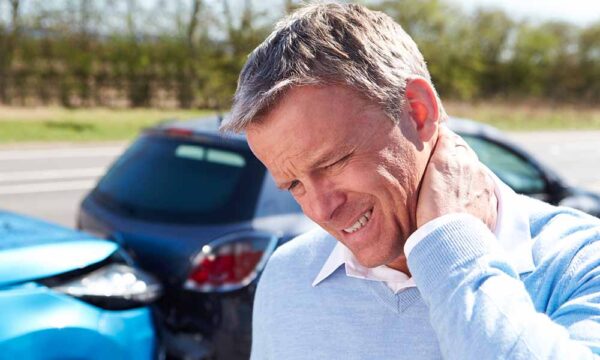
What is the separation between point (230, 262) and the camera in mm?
3480

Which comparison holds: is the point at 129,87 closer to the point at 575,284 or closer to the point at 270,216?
the point at 270,216

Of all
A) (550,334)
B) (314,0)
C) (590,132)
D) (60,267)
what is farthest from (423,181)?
(590,132)

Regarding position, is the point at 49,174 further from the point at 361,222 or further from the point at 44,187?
the point at 361,222

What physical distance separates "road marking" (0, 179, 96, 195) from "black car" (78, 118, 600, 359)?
717 cm

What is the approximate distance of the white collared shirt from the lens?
1241 millimetres

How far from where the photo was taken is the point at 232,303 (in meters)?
3.44

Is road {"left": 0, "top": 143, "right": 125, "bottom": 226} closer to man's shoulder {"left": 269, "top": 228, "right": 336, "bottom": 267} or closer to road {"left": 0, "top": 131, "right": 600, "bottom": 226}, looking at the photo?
road {"left": 0, "top": 131, "right": 600, "bottom": 226}

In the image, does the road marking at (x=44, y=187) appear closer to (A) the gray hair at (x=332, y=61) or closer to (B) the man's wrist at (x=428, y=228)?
(A) the gray hair at (x=332, y=61)

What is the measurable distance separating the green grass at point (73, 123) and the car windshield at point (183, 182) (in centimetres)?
1338

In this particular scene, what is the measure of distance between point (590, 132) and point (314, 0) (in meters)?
29.8

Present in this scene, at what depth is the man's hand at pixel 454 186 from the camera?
1270mm

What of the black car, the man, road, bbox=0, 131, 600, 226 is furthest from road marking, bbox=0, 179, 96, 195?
the man

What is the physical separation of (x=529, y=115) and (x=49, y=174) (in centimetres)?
2484

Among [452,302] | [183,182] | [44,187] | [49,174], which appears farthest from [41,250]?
[49,174]
